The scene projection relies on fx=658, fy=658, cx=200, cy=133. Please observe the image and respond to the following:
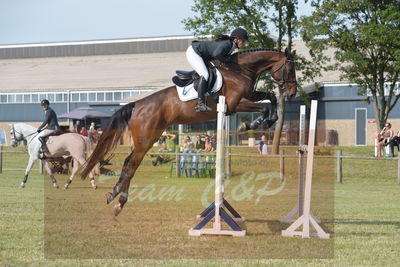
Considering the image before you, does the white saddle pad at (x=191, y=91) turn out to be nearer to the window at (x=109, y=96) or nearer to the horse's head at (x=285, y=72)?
the horse's head at (x=285, y=72)

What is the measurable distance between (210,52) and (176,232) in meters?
2.35

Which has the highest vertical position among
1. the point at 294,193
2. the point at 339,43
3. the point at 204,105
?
the point at 339,43

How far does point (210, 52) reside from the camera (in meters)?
8.55

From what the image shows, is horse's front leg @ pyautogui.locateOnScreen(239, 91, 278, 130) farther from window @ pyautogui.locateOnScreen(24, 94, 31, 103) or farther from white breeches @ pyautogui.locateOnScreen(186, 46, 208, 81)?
window @ pyautogui.locateOnScreen(24, 94, 31, 103)

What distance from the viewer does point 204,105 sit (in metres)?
8.43

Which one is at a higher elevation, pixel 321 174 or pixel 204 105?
pixel 204 105

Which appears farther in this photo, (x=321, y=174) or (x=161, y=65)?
(x=161, y=65)

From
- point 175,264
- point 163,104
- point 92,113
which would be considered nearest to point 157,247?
point 175,264

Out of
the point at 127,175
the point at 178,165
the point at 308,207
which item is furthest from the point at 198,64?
the point at 178,165

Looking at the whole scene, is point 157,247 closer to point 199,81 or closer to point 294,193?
point 199,81

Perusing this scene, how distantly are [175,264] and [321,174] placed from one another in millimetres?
16828

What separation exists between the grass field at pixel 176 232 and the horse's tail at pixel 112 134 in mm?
815

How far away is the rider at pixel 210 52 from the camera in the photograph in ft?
27.2

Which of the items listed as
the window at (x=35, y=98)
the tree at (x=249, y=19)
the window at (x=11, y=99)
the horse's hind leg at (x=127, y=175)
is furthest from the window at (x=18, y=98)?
the horse's hind leg at (x=127, y=175)
